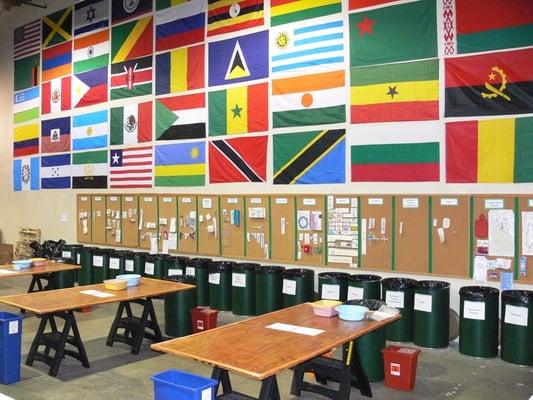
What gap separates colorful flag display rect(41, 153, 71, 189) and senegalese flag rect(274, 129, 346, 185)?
540 centimetres

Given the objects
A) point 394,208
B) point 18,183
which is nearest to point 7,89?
point 18,183

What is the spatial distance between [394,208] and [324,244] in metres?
1.05

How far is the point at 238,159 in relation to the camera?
7.91 meters

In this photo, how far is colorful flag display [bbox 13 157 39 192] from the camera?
11.8m

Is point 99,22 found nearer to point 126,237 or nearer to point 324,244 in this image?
point 126,237

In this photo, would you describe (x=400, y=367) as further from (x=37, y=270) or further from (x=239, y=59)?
(x=239, y=59)

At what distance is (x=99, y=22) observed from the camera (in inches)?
404

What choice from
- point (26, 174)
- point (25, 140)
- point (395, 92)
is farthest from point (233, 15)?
point (26, 174)

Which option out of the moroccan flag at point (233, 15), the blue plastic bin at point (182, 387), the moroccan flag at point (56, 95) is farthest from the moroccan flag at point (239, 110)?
the blue plastic bin at point (182, 387)

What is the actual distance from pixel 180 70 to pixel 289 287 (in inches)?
162

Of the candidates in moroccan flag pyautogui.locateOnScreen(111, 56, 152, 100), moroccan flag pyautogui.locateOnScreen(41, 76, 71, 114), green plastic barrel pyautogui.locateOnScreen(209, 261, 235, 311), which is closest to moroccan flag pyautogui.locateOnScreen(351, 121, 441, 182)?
green plastic barrel pyautogui.locateOnScreen(209, 261, 235, 311)

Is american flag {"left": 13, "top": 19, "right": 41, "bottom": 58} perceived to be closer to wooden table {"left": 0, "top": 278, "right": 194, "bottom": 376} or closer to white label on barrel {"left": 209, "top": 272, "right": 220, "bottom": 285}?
white label on barrel {"left": 209, "top": 272, "right": 220, "bottom": 285}

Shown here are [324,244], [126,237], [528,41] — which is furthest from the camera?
[126,237]

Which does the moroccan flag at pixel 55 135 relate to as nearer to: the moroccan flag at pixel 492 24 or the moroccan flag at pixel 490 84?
the moroccan flag at pixel 490 84
